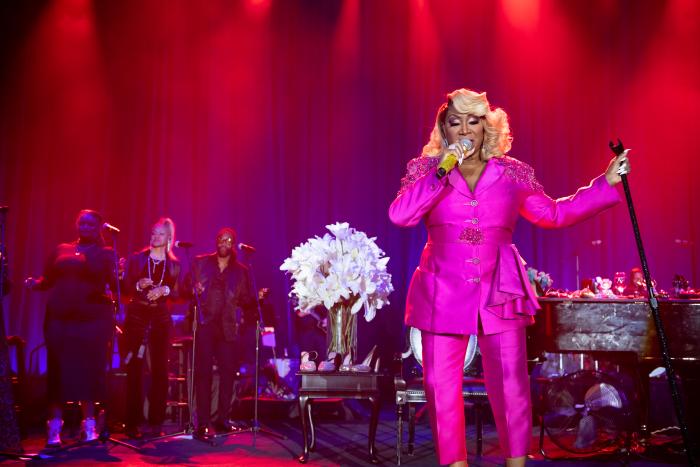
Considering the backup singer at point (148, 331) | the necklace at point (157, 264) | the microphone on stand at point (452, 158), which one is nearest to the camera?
the microphone on stand at point (452, 158)

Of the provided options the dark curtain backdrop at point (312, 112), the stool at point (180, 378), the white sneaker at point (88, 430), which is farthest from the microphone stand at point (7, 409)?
the dark curtain backdrop at point (312, 112)

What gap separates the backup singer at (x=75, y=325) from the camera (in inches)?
222

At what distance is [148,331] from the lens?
6.33 meters

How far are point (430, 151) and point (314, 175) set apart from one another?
6076 mm

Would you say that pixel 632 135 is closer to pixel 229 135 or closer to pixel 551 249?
pixel 551 249

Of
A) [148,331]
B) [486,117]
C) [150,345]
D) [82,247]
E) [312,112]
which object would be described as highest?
[312,112]

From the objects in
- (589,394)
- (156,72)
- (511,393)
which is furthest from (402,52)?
(511,393)

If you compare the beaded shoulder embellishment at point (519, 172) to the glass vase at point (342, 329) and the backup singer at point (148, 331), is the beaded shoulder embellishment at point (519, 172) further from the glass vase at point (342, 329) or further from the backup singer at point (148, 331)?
the backup singer at point (148, 331)

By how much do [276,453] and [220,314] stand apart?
1524 mm

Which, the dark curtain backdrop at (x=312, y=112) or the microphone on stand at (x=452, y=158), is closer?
the microphone on stand at (x=452, y=158)

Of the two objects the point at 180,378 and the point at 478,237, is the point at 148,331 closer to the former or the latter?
the point at 180,378

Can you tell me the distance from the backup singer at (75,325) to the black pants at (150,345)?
17.2 inches

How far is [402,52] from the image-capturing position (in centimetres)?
922

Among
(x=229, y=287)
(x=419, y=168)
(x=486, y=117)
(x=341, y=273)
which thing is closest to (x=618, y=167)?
(x=486, y=117)
